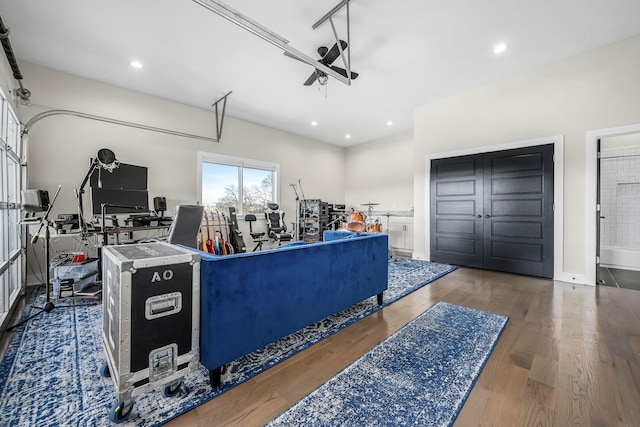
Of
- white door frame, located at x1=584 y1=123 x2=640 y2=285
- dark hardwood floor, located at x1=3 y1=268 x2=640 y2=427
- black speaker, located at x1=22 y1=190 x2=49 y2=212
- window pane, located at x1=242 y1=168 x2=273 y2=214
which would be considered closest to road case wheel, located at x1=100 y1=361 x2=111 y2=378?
dark hardwood floor, located at x1=3 y1=268 x2=640 y2=427

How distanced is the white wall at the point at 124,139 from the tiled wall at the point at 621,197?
21.9 ft

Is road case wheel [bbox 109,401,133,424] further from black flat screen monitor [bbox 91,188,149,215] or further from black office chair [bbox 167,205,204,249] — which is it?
black flat screen monitor [bbox 91,188,149,215]

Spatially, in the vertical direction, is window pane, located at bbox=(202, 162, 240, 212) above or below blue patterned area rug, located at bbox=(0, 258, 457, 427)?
above

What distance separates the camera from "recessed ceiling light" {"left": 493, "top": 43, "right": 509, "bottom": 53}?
3.41 meters

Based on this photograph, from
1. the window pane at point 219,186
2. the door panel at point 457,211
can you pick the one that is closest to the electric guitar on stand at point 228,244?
the window pane at point 219,186

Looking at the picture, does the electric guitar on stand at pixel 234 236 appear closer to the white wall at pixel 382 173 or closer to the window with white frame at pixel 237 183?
the window with white frame at pixel 237 183

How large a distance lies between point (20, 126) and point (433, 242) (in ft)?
22.4

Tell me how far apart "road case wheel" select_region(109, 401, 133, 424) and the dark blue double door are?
16.7 ft

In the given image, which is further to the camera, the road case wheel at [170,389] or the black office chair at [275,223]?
the black office chair at [275,223]

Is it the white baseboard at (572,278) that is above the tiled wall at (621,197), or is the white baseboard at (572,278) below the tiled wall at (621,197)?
below

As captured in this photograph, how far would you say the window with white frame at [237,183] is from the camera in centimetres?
563

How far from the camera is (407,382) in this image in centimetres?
163

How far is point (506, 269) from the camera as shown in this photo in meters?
4.35

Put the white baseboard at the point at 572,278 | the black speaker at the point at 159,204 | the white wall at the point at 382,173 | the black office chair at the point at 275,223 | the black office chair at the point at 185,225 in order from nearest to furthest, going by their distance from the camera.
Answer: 1. the black office chair at the point at 185,225
2. the white baseboard at the point at 572,278
3. the black speaker at the point at 159,204
4. the black office chair at the point at 275,223
5. the white wall at the point at 382,173
